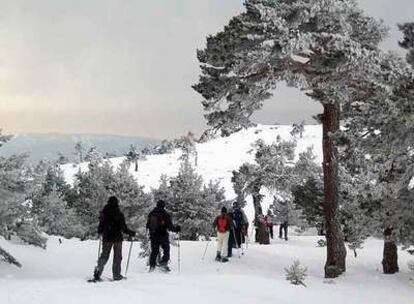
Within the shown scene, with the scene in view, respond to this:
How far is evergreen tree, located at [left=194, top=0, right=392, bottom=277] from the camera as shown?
14.7 metres

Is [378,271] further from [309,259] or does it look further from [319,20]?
[319,20]

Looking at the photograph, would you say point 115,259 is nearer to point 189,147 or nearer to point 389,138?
point 389,138

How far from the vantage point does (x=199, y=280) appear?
12852 mm

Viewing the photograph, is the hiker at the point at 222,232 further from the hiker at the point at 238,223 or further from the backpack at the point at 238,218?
the backpack at the point at 238,218

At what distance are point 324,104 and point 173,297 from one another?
333 inches

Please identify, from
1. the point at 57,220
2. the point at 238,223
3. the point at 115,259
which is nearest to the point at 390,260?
the point at 238,223

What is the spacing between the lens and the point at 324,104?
16984 mm

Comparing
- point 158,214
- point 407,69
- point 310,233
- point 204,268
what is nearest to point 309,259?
point 204,268

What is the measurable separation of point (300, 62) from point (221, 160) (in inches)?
4833

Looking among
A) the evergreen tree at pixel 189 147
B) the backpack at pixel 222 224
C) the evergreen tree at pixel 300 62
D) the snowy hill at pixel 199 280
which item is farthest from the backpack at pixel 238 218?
the evergreen tree at pixel 189 147

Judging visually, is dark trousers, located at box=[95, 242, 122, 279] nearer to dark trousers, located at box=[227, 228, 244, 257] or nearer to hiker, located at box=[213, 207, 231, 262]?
hiker, located at box=[213, 207, 231, 262]

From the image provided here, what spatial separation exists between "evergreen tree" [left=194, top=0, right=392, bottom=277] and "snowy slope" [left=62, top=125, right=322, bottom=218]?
6982 centimetres

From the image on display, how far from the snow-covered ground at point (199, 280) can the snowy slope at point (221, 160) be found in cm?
6596

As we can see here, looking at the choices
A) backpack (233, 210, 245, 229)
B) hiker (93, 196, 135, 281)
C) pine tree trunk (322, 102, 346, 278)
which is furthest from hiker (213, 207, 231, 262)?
hiker (93, 196, 135, 281)
